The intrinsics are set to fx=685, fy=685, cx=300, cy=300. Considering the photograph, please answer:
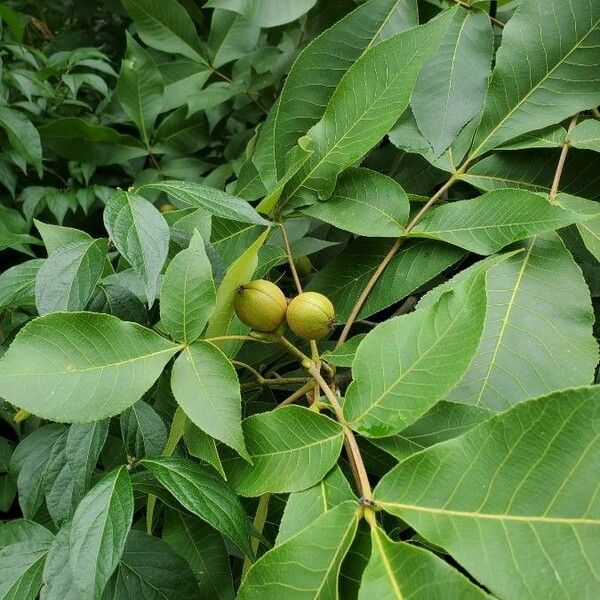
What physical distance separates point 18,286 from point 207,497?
306 millimetres

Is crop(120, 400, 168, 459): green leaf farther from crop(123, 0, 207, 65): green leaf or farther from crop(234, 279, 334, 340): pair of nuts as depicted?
crop(123, 0, 207, 65): green leaf

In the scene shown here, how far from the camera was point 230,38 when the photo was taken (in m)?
1.31

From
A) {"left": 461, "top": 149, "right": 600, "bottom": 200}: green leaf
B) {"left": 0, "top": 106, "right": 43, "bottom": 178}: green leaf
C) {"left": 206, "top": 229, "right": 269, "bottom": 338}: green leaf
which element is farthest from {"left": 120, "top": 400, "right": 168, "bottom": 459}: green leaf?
{"left": 0, "top": 106, "right": 43, "bottom": 178}: green leaf

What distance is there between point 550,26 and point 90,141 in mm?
845

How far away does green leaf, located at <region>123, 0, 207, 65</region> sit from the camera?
128 cm

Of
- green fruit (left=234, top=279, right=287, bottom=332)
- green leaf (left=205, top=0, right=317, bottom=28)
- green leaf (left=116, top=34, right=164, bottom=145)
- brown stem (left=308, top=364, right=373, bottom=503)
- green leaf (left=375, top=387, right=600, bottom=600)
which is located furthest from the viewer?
green leaf (left=116, top=34, right=164, bottom=145)

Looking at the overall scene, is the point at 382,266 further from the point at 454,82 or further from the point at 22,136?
the point at 22,136

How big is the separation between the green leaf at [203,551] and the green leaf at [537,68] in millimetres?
493

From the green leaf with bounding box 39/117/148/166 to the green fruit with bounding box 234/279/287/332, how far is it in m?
0.75

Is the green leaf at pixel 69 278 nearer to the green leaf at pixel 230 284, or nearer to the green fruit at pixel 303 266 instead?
the green leaf at pixel 230 284

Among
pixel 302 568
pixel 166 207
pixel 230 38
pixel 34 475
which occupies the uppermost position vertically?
pixel 230 38

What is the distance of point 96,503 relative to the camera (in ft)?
1.85

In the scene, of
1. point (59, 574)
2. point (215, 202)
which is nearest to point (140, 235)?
point (215, 202)

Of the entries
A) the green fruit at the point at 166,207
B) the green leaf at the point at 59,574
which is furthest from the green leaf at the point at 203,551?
the green fruit at the point at 166,207
